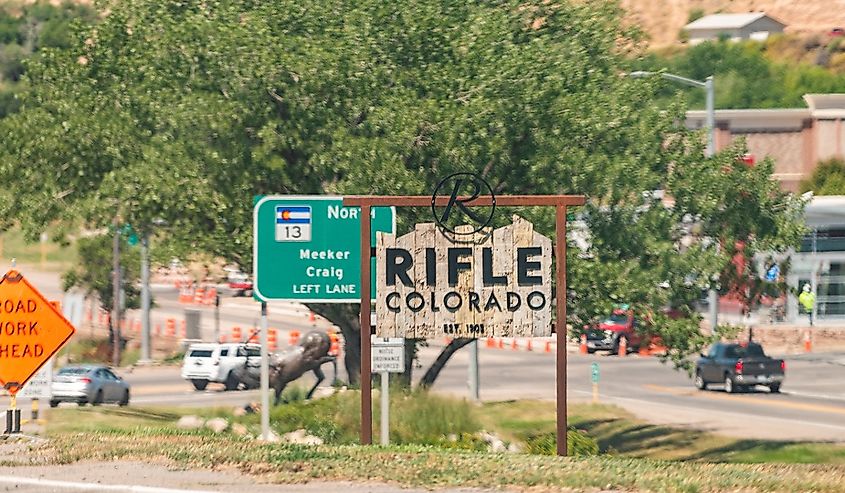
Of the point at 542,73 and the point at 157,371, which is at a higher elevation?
the point at 542,73

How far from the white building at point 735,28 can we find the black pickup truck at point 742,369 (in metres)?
104

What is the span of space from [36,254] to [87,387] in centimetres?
6310

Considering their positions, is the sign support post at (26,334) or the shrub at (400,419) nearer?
the sign support post at (26,334)

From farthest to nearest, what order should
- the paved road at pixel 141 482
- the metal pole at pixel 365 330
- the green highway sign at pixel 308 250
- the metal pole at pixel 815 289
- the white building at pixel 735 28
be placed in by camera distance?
the white building at pixel 735 28
the metal pole at pixel 815 289
the green highway sign at pixel 308 250
the metal pole at pixel 365 330
the paved road at pixel 141 482

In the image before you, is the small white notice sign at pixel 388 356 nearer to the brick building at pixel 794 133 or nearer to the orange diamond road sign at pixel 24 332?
the orange diamond road sign at pixel 24 332

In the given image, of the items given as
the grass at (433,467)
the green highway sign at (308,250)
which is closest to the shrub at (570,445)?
the green highway sign at (308,250)

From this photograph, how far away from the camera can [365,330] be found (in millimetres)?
19844

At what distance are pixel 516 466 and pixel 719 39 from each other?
433 feet

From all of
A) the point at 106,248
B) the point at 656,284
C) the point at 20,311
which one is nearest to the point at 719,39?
the point at 106,248

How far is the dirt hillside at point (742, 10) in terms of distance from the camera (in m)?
160

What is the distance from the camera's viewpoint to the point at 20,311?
2062 cm

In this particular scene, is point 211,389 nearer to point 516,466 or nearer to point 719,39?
point 516,466

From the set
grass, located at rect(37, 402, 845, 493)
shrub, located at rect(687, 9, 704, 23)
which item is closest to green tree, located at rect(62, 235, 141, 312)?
grass, located at rect(37, 402, 845, 493)

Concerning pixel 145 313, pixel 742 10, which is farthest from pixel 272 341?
pixel 742 10
